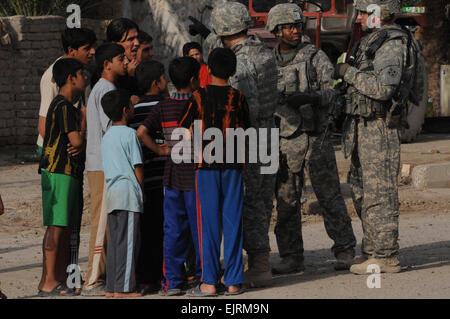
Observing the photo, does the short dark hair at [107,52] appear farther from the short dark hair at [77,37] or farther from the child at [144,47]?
the child at [144,47]

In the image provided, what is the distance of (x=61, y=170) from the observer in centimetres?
614

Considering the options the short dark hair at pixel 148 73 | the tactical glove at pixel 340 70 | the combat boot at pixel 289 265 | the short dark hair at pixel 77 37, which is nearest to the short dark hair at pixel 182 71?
the short dark hair at pixel 148 73

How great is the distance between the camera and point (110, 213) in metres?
5.98

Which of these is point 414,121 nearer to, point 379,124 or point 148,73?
point 379,124

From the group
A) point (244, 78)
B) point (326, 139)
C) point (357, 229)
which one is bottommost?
point (357, 229)

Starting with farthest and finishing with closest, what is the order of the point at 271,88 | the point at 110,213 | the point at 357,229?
the point at 357,229, the point at 271,88, the point at 110,213

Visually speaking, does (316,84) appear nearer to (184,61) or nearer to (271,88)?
(271,88)

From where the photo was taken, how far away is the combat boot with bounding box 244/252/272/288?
6324 millimetres

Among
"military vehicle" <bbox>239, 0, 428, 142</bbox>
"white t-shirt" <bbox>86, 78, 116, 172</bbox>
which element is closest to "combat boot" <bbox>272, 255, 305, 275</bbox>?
"white t-shirt" <bbox>86, 78, 116, 172</bbox>

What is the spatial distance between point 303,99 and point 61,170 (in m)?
1.79

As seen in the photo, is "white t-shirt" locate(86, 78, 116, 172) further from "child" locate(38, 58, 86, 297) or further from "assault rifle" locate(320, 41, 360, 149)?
"assault rifle" locate(320, 41, 360, 149)

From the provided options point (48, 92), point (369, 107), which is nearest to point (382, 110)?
point (369, 107)

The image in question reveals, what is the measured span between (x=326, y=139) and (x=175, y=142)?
1344mm

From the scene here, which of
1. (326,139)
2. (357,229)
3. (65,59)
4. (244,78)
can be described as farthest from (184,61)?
(357,229)
